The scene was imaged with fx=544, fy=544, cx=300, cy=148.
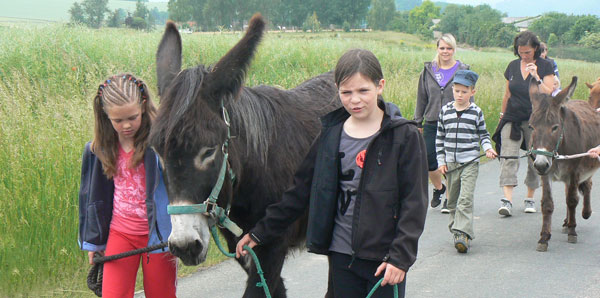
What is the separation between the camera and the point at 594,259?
5.41m

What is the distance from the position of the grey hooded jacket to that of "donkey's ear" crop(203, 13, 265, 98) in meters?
4.60

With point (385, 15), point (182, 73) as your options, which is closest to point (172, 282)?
point (182, 73)

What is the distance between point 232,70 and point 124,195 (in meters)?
0.99

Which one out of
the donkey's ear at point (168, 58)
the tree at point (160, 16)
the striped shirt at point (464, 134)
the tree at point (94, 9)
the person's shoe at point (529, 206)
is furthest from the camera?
the tree at point (160, 16)

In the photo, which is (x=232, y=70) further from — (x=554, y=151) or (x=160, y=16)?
(x=160, y=16)

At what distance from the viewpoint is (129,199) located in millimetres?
3000

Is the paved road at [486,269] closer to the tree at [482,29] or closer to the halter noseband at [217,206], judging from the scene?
the halter noseband at [217,206]

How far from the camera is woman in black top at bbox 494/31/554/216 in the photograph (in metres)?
6.77

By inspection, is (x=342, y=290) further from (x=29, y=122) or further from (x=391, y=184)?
(x=29, y=122)

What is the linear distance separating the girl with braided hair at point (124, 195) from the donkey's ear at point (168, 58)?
0.13 meters

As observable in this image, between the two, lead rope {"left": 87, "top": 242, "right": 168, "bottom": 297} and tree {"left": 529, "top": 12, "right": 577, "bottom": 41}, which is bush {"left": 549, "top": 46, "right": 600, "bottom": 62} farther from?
lead rope {"left": 87, "top": 242, "right": 168, "bottom": 297}

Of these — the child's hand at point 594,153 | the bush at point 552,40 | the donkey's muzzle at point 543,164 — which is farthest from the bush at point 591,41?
the donkey's muzzle at point 543,164

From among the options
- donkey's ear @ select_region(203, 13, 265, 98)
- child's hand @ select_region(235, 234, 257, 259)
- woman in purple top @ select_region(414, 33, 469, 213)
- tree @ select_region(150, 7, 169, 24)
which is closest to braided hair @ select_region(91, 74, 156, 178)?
donkey's ear @ select_region(203, 13, 265, 98)

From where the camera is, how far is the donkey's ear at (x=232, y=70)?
259 cm
